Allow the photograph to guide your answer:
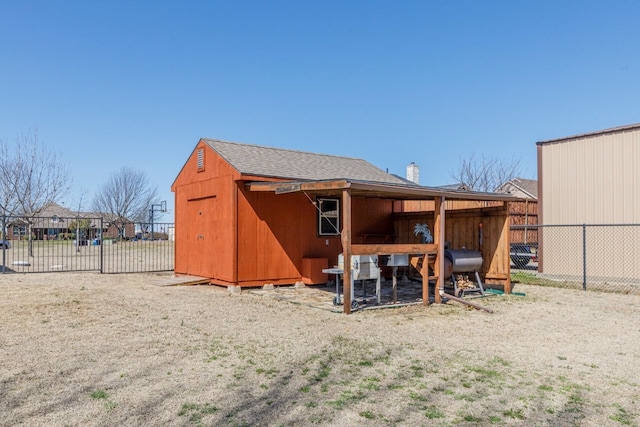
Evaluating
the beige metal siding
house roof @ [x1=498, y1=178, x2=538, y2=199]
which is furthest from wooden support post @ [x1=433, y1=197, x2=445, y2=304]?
house roof @ [x1=498, y1=178, x2=538, y2=199]

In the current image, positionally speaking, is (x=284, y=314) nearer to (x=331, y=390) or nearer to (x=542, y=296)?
(x=331, y=390)

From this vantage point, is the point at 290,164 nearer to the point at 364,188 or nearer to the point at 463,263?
the point at 364,188

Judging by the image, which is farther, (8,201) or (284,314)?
(8,201)

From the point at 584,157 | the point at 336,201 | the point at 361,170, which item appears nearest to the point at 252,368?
the point at 336,201

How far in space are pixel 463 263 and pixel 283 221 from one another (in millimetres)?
4291

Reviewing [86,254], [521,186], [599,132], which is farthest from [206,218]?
[521,186]

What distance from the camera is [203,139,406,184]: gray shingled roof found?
34.9 feet

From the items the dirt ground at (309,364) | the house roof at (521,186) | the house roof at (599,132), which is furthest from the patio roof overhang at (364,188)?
the house roof at (521,186)

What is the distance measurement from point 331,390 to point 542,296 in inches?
296

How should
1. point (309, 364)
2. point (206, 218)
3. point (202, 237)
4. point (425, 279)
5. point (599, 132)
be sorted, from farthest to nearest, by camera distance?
point (599, 132) → point (202, 237) → point (206, 218) → point (425, 279) → point (309, 364)

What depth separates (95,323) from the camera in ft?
20.8

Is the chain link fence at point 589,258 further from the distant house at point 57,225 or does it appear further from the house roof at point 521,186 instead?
the house roof at point 521,186

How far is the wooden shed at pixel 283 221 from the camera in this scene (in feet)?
32.7

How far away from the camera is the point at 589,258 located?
460 inches
